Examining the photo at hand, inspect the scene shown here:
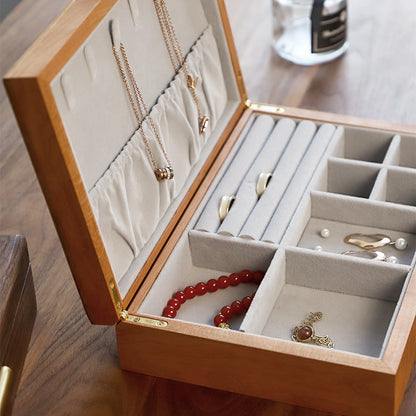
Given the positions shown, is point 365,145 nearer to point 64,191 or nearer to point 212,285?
point 212,285

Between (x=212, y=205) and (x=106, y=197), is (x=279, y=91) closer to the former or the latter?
(x=212, y=205)

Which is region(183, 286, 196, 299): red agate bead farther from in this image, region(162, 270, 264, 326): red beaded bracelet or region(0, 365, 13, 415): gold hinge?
region(0, 365, 13, 415): gold hinge

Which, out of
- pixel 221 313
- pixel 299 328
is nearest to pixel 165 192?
pixel 221 313

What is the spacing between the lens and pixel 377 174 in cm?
166

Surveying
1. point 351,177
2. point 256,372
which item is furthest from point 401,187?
point 256,372

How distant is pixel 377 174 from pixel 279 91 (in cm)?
53

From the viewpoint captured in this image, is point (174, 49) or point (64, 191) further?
point (174, 49)

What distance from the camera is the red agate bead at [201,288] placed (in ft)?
4.92

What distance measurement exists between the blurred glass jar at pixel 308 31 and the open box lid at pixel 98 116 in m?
0.43

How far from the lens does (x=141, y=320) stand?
130 centimetres

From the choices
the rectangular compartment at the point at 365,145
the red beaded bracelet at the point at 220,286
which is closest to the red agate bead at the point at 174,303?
the red beaded bracelet at the point at 220,286

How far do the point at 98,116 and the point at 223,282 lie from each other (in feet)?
1.34

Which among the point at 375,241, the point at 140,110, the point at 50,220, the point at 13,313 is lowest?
the point at 375,241

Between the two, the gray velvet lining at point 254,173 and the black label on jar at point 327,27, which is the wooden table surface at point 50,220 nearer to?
the black label on jar at point 327,27
